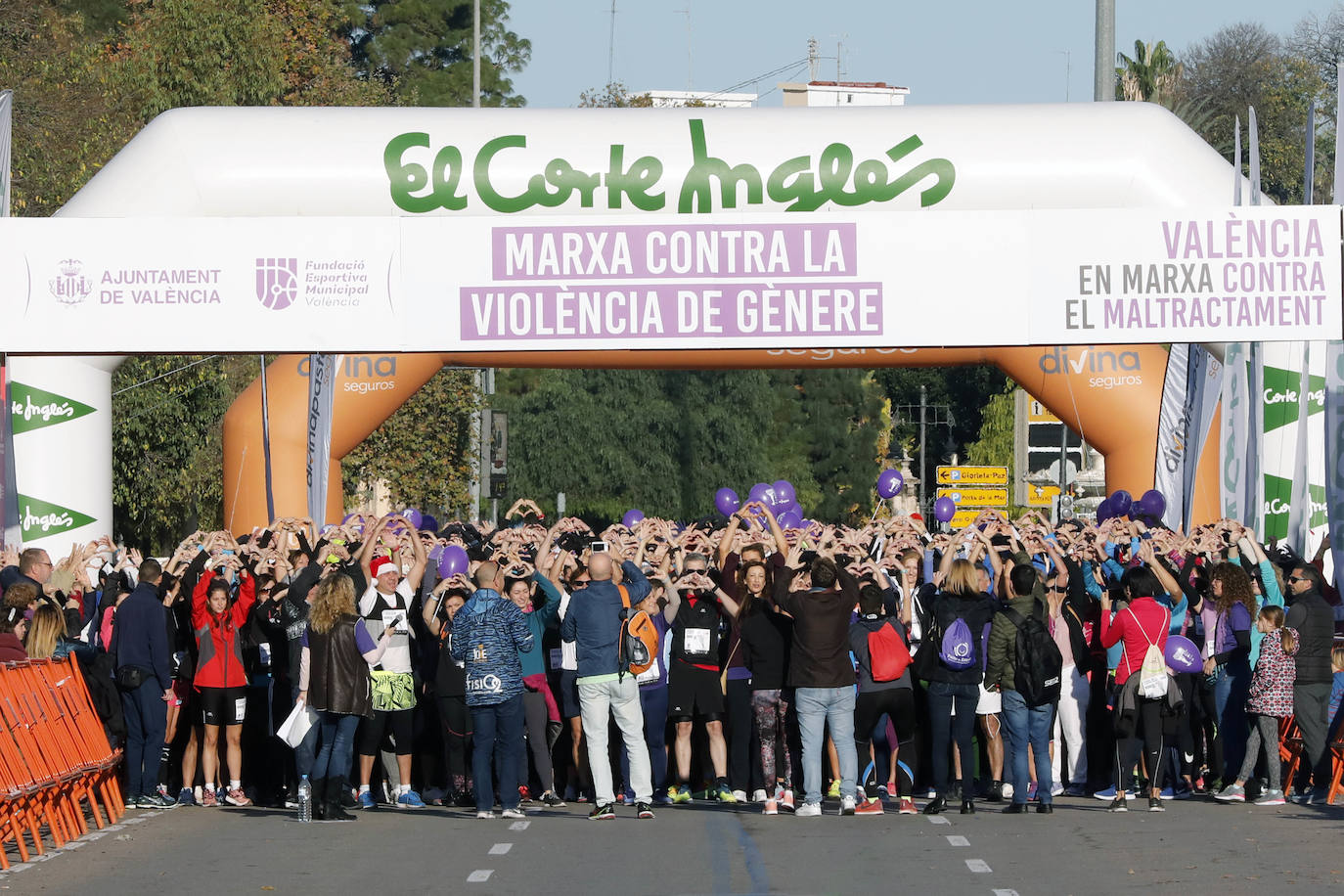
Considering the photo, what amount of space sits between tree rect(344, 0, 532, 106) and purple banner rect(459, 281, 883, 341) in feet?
151

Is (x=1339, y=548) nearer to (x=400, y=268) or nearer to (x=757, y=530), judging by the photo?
(x=757, y=530)

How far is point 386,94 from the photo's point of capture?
43.4 meters

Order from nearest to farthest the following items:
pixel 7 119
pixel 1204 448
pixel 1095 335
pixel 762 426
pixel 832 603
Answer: pixel 832 603 < pixel 1095 335 < pixel 7 119 < pixel 1204 448 < pixel 762 426

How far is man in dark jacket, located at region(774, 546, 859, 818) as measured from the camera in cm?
1152

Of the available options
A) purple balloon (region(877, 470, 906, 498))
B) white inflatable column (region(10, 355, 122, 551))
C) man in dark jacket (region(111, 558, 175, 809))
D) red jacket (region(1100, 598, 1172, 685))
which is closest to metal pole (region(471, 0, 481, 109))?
purple balloon (region(877, 470, 906, 498))

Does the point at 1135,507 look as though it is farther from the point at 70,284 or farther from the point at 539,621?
the point at 70,284

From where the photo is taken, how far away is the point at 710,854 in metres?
10.2

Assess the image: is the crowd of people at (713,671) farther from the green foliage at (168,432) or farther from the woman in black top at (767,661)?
the green foliage at (168,432)

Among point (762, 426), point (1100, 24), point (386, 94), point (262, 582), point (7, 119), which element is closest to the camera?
point (262, 582)

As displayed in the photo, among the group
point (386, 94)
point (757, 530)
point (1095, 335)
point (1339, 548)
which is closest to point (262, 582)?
point (757, 530)

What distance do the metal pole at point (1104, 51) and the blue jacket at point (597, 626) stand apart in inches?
292

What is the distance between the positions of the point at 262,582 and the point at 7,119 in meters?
4.44

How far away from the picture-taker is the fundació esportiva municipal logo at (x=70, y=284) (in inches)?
535

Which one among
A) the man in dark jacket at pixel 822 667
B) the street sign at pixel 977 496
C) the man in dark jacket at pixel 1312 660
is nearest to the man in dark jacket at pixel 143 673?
the man in dark jacket at pixel 822 667
